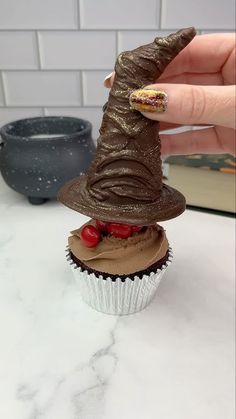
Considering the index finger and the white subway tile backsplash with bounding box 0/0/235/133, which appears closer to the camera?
the index finger

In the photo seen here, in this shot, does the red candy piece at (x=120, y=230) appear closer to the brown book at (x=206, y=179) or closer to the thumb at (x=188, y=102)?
the thumb at (x=188, y=102)

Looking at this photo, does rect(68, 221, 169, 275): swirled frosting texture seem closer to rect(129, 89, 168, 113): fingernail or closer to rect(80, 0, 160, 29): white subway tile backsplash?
rect(129, 89, 168, 113): fingernail

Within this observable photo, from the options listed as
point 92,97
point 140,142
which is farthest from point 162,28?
point 140,142

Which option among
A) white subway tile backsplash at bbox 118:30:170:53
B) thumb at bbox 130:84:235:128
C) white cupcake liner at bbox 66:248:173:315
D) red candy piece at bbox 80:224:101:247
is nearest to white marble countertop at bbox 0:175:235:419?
white cupcake liner at bbox 66:248:173:315

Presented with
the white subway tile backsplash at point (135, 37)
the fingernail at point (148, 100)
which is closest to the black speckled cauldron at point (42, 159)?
the white subway tile backsplash at point (135, 37)

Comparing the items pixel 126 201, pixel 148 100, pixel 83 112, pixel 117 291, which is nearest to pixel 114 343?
pixel 117 291

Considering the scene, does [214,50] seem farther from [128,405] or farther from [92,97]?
[128,405]

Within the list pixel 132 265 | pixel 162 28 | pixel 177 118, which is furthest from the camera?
pixel 162 28
